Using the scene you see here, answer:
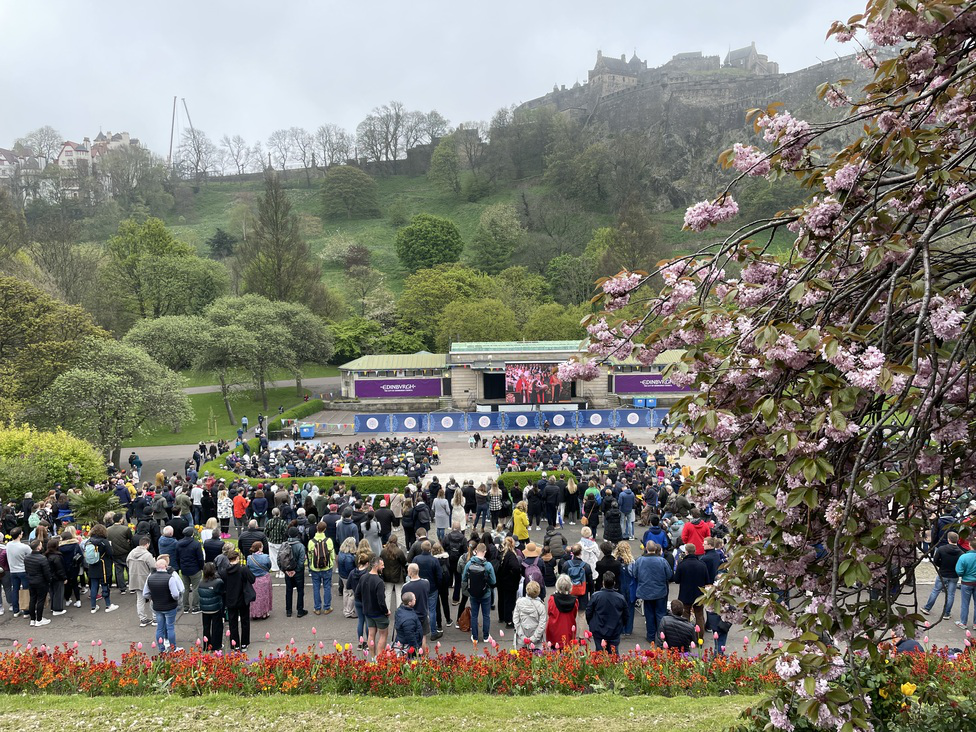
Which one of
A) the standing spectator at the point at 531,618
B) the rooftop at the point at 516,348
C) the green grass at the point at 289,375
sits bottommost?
the standing spectator at the point at 531,618

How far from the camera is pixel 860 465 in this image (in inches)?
132

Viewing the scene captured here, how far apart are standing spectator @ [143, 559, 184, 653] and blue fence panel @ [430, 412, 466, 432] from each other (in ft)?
94.0

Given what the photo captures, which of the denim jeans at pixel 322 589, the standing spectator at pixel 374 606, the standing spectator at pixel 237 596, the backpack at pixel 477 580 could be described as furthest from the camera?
the denim jeans at pixel 322 589

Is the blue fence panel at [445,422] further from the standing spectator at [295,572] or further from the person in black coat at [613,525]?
the standing spectator at [295,572]

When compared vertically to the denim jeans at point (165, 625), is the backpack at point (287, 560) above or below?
above

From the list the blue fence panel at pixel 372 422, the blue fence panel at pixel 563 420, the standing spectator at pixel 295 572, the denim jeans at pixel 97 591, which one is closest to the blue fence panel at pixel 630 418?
the blue fence panel at pixel 563 420

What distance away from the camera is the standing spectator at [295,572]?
38.9 ft

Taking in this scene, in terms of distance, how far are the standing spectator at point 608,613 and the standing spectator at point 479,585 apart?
1.88 metres

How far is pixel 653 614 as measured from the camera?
11.2 m

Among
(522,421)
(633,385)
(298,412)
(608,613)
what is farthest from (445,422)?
(608,613)

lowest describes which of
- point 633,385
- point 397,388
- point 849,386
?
point 633,385

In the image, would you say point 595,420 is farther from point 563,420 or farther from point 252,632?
point 252,632

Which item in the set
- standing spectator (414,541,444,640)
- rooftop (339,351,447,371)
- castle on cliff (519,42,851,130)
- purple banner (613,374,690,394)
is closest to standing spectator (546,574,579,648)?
standing spectator (414,541,444,640)

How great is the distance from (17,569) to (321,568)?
559 centimetres
